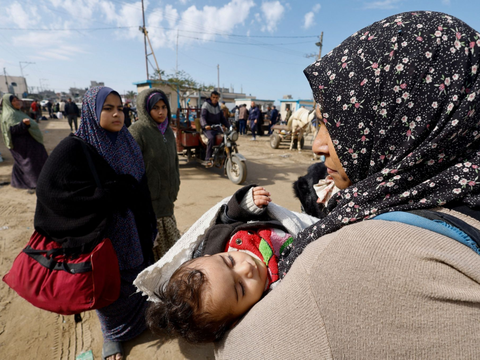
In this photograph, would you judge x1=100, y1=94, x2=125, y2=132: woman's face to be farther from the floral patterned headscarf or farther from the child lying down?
the floral patterned headscarf

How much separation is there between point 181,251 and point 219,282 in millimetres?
386

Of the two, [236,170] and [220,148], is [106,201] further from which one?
[220,148]

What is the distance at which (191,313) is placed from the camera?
106 centimetres

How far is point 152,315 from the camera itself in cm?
121

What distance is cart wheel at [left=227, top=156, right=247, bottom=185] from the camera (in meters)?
6.41

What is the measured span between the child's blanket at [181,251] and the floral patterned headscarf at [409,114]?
2.06ft

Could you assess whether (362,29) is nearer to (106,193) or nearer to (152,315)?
(152,315)

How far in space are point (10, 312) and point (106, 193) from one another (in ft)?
6.21

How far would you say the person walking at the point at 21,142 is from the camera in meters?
5.00

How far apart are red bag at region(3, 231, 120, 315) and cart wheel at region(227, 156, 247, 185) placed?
4.80 meters

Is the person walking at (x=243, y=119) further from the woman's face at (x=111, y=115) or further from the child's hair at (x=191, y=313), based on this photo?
the child's hair at (x=191, y=313)

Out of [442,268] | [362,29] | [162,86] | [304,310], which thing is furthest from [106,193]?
[162,86]

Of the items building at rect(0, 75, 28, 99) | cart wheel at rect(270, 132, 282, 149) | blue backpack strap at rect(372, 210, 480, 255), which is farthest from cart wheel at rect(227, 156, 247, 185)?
building at rect(0, 75, 28, 99)

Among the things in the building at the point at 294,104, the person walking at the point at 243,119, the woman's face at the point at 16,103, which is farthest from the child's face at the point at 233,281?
the building at the point at 294,104
